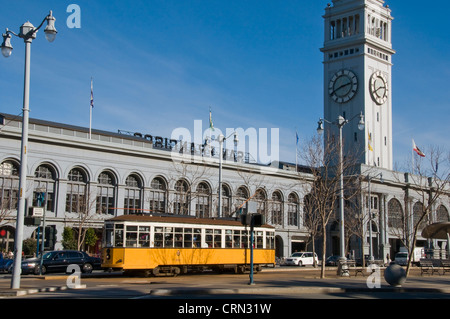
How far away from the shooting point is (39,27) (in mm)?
21672

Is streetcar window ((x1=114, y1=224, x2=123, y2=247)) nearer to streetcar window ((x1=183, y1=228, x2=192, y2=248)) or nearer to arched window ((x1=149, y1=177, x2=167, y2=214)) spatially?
streetcar window ((x1=183, y1=228, x2=192, y2=248))

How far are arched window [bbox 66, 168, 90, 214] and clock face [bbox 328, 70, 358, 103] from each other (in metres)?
45.8

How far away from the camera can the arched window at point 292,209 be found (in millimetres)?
73812

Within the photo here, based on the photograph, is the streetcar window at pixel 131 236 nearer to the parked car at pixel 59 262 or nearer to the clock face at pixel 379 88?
the parked car at pixel 59 262

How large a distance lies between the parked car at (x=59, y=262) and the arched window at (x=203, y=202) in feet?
88.4

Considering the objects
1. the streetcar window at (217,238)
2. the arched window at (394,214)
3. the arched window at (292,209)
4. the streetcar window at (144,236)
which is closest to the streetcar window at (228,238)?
the streetcar window at (217,238)

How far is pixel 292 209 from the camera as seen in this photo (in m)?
74.3

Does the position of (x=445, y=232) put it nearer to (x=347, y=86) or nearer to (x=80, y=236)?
(x=80, y=236)

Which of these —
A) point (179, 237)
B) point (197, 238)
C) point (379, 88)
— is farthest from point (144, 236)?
point (379, 88)

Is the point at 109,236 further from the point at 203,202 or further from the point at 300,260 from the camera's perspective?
the point at 203,202

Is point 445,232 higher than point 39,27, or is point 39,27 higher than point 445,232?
point 39,27

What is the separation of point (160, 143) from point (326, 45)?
35644mm

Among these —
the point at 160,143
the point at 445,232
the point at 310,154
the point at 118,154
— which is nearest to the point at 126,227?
the point at 310,154

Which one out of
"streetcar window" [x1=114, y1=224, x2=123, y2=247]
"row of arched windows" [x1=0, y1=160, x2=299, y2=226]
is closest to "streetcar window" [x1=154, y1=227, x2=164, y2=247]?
A: "streetcar window" [x1=114, y1=224, x2=123, y2=247]
